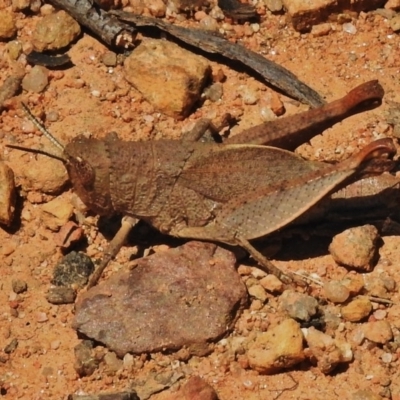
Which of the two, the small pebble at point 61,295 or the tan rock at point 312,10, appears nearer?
the small pebble at point 61,295

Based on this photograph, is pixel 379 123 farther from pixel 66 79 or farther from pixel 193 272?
pixel 66 79

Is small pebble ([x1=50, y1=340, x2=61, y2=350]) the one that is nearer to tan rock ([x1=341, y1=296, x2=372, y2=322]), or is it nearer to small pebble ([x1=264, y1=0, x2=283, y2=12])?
tan rock ([x1=341, y1=296, x2=372, y2=322])

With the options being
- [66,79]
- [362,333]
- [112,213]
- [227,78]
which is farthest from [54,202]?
[362,333]

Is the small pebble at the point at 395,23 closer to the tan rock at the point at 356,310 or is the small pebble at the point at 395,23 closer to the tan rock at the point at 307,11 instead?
the tan rock at the point at 307,11

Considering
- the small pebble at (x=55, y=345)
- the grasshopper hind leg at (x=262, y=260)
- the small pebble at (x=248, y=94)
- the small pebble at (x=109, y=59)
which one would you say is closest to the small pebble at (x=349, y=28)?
the small pebble at (x=248, y=94)

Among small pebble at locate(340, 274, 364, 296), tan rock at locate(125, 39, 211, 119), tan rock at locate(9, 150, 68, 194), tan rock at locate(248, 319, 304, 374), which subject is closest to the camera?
tan rock at locate(248, 319, 304, 374)

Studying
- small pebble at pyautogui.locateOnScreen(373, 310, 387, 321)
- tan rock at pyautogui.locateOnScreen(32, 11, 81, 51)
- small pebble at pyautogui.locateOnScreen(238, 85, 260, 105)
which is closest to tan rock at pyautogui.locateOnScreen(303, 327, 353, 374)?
small pebble at pyautogui.locateOnScreen(373, 310, 387, 321)
